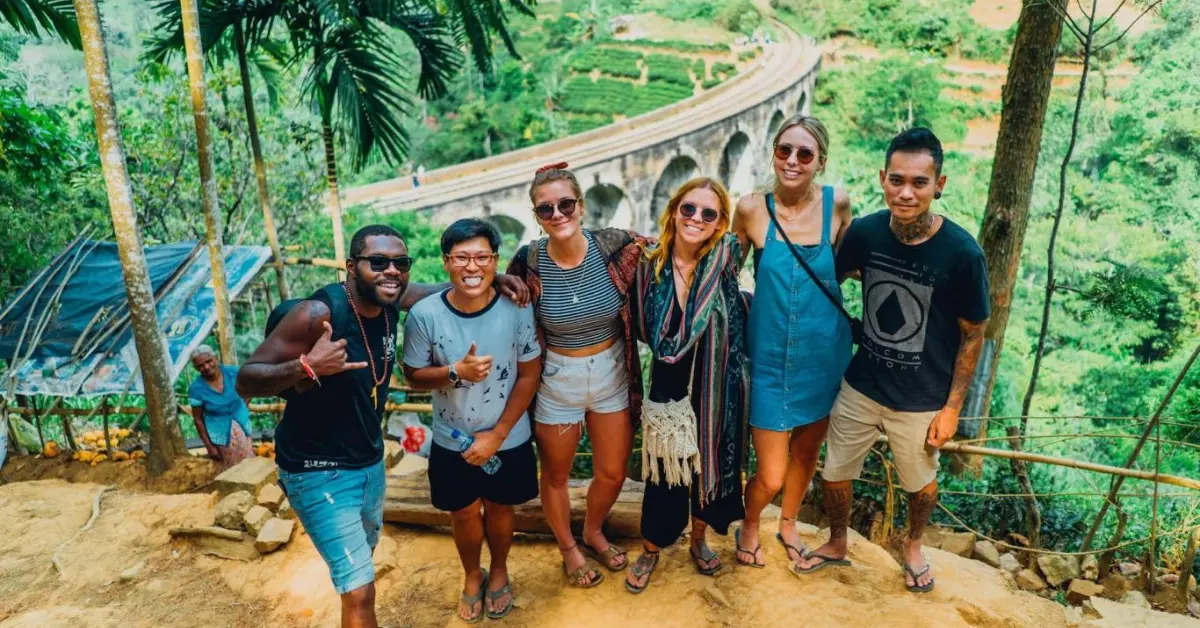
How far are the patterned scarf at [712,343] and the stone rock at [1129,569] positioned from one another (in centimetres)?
231

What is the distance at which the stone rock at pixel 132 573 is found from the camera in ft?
11.2

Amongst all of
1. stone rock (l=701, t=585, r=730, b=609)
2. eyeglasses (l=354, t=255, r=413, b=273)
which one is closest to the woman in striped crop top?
eyeglasses (l=354, t=255, r=413, b=273)

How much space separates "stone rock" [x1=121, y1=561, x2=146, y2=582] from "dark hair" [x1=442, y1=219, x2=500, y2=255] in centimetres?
250

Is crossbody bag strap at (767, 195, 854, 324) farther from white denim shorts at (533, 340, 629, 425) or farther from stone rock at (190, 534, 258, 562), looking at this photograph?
stone rock at (190, 534, 258, 562)

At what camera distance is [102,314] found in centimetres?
495

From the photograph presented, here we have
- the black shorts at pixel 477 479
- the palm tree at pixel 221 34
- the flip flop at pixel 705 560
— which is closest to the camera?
the black shorts at pixel 477 479

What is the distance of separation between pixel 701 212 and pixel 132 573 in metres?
3.23

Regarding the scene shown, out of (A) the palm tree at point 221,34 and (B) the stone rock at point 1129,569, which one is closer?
(B) the stone rock at point 1129,569

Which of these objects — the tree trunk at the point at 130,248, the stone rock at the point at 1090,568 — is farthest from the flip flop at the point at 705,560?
the tree trunk at the point at 130,248

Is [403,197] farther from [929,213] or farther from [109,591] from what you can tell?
[929,213]

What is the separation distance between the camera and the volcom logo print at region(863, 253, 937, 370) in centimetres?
247

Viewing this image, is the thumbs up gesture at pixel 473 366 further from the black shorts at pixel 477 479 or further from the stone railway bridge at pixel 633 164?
the stone railway bridge at pixel 633 164

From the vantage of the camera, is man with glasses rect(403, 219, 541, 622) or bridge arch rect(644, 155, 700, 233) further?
bridge arch rect(644, 155, 700, 233)

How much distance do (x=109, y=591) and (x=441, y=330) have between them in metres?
2.38
